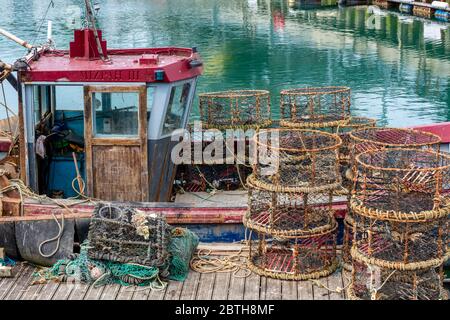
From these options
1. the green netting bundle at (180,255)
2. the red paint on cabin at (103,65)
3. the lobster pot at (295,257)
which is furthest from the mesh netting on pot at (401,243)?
the red paint on cabin at (103,65)

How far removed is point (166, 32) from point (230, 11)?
14057 millimetres

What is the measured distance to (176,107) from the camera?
906 cm

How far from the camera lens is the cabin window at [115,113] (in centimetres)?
867

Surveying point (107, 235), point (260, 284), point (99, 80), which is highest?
point (99, 80)

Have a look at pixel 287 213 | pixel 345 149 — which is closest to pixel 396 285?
pixel 287 213

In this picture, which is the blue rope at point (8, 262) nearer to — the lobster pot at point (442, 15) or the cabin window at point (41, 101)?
the cabin window at point (41, 101)

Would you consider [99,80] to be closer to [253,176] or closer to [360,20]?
[253,176]

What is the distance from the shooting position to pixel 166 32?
136 feet

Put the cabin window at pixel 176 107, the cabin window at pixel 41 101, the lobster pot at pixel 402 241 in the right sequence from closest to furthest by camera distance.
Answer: the lobster pot at pixel 402 241 < the cabin window at pixel 176 107 < the cabin window at pixel 41 101

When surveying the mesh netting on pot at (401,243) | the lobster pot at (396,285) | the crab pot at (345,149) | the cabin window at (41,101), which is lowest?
the lobster pot at (396,285)

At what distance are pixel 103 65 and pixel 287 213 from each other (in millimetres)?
2647

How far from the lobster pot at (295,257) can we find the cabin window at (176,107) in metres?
1.61

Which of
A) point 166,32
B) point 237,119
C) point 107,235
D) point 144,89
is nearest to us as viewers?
point 107,235
